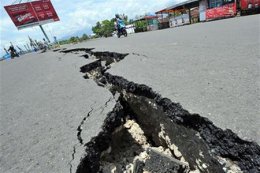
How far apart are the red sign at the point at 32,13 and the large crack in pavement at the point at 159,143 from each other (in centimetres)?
3035

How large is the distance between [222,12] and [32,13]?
26.0 meters

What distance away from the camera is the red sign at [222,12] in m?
13.3

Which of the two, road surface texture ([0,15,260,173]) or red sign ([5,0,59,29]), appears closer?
road surface texture ([0,15,260,173])

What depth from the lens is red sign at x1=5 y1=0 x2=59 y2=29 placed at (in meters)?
26.6

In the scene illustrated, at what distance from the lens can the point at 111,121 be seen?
2039 millimetres

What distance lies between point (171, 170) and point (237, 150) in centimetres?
49

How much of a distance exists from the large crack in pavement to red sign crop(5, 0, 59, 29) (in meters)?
30.3

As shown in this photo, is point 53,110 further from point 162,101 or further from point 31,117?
point 162,101

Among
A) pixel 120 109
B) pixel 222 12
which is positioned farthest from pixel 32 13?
pixel 120 109

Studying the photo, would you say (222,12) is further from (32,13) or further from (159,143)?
(32,13)

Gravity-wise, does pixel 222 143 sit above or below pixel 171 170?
above

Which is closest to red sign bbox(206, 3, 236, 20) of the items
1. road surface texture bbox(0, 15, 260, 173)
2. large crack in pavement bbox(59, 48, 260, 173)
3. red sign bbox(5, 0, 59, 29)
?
road surface texture bbox(0, 15, 260, 173)

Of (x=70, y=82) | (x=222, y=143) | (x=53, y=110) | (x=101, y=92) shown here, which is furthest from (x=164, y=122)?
(x=70, y=82)

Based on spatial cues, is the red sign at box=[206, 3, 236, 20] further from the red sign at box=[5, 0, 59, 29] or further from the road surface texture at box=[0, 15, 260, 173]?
the red sign at box=[5, 0, 59, 29]
